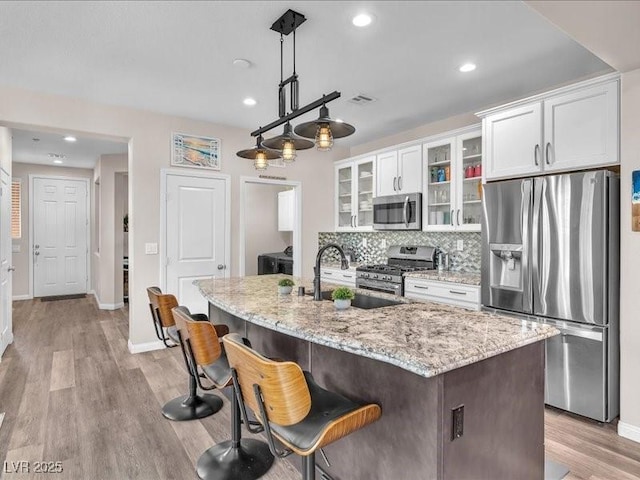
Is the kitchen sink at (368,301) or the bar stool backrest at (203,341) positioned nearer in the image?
the bar stool backrest at (203,341)

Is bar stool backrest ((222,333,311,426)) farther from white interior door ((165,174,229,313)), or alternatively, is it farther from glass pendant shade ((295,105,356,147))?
white interior door ((165,174,229,313))

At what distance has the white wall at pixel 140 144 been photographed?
148 inches

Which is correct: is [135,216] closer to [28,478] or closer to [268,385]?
[28,478]

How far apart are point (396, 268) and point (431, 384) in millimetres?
3106

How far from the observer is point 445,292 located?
150 inches

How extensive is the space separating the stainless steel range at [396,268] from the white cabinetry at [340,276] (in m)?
0.13

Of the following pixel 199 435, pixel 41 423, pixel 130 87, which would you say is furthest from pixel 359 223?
pixel 41 423

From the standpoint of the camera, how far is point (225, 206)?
488 centimetres

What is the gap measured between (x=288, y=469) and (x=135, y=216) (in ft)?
10.5

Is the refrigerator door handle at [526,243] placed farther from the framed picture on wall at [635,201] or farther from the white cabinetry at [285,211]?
the white cabinetry at [285,211]

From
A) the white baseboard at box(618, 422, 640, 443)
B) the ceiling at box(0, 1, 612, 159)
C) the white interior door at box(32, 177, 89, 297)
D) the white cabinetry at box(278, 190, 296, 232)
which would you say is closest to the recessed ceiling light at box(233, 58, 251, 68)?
the ceiling at box(0, 1, 612, 159)

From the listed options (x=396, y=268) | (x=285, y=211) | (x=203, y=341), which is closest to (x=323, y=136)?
(x=203, y=341)

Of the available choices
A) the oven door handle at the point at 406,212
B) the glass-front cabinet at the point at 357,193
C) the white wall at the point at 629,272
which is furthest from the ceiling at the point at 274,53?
the glass-front cabinet at the point at 357,193

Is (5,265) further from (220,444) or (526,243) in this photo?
(526,243)
